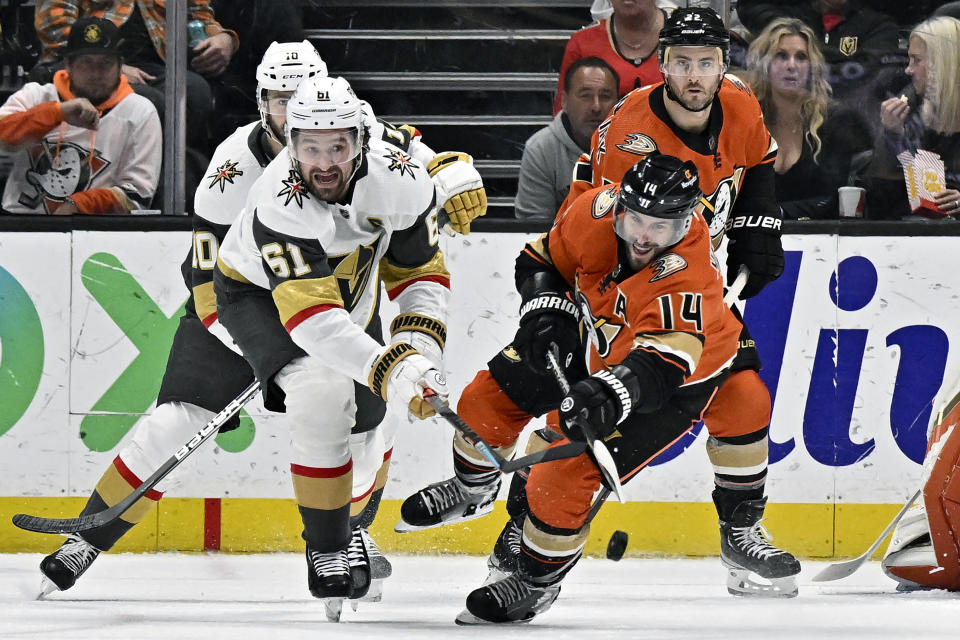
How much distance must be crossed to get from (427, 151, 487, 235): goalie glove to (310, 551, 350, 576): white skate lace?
34.4 inches

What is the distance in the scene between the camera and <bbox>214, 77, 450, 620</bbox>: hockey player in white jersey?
2.78 m

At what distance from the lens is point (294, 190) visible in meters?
2.84

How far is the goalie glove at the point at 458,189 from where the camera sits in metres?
3.25

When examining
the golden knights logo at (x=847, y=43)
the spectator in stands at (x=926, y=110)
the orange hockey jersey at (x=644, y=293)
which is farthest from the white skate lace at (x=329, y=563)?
the golden knights logo at (x=847, y=43)

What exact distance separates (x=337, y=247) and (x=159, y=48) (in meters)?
1.53

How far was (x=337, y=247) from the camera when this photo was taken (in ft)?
9.86

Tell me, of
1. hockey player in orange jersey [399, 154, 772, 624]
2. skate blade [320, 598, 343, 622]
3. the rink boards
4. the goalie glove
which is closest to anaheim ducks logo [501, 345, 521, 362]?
hockey player in orange jersey [399, 154, 772, 624]

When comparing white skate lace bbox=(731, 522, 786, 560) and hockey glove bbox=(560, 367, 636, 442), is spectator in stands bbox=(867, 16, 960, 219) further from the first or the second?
hockey glove bbox=(560, 367, 636, 442)

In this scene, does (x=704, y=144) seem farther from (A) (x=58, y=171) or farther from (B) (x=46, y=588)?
(A) (x=58, y=171)

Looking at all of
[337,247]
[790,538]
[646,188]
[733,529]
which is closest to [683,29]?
[646,188]

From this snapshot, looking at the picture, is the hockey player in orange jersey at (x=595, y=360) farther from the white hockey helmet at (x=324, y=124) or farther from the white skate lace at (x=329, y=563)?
the white hockey helmet at (x=324, y=124)

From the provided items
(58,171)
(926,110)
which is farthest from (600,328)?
(58,171)

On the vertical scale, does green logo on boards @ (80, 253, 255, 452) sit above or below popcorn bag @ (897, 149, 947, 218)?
below

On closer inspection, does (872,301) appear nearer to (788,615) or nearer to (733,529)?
(733,529)
